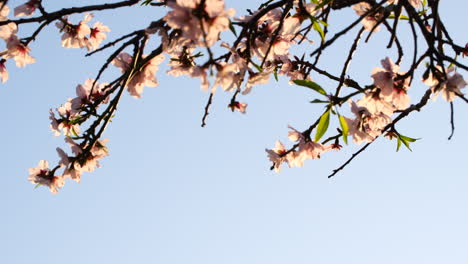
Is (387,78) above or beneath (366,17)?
beneath

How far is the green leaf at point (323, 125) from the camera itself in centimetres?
239

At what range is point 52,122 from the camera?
2994 mm

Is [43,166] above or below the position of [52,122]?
below

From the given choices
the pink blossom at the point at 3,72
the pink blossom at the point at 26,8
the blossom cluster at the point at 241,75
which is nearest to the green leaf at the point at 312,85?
the blossom cluster at the point at 241,75

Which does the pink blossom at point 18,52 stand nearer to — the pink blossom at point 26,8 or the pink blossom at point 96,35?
the pink blossom at point 26,8

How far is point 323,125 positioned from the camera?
7.99 ft

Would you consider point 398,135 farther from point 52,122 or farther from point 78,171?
point 52,122

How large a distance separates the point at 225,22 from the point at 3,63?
1572 millimetres

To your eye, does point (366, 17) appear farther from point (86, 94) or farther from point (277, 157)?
point (86, 94)

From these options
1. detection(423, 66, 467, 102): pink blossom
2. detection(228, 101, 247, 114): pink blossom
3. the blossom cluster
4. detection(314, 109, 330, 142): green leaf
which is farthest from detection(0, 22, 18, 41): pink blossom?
detection(423, 66, 467, 102): pink blossom

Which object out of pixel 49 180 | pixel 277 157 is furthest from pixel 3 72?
pixel 277 157

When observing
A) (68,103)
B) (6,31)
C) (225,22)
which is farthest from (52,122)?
(225,22)

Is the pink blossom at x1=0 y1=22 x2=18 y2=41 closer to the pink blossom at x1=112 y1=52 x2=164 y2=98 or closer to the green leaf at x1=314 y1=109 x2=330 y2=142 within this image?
the pink blossom at x1=112 y1=52 x2=164 y2=98

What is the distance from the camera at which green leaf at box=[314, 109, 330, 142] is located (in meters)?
2.39
